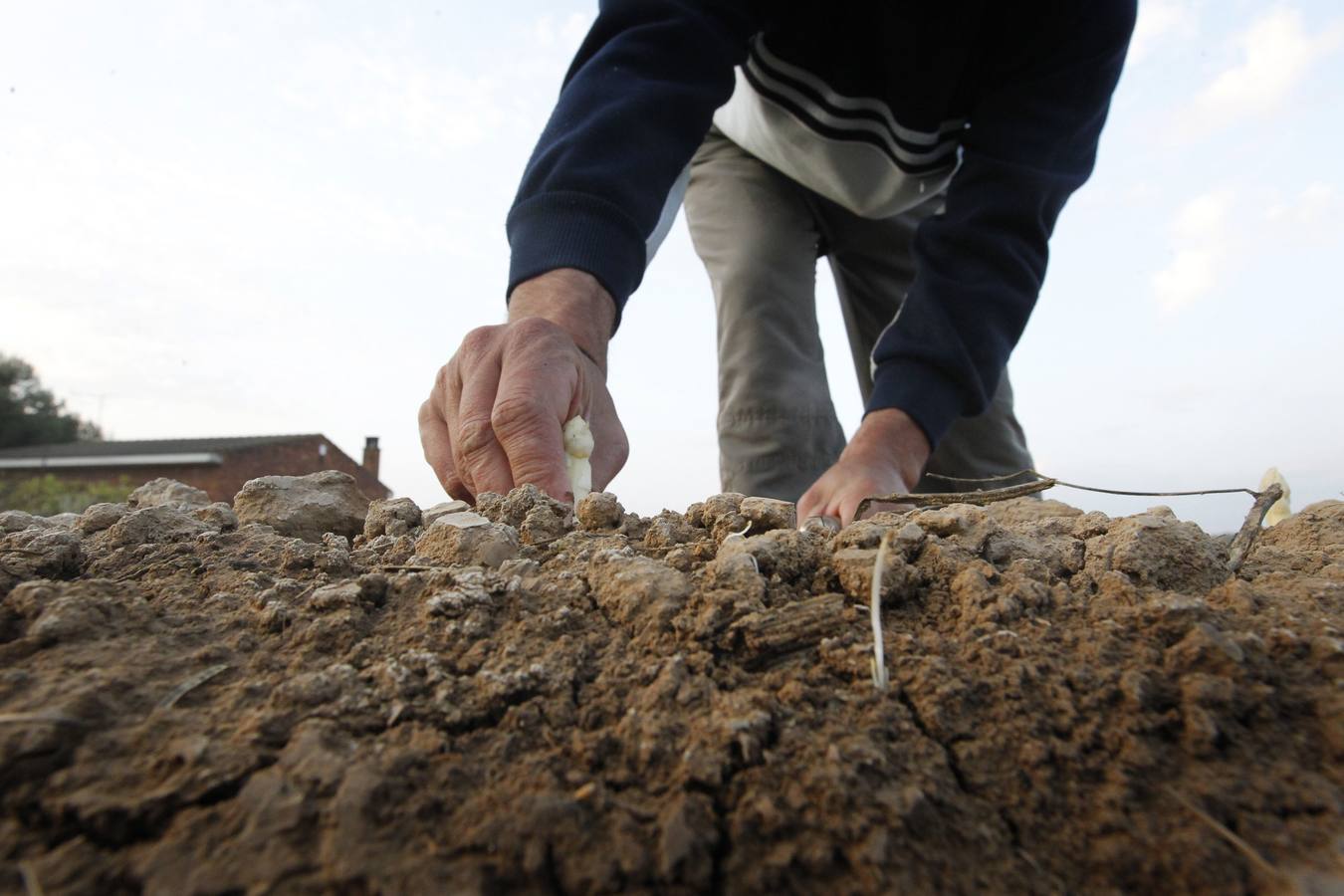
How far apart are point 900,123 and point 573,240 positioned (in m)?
1.54

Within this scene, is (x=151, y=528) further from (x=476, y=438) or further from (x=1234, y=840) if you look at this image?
(x=1234, y=840)

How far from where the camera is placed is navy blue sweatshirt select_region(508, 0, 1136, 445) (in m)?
2.14

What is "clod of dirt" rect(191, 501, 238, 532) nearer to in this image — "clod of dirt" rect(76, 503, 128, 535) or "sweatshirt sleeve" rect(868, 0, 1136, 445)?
"clod of dirt" rect(76, 503, 128, 535)

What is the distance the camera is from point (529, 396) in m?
1.63

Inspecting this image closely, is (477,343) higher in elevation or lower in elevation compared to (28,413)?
lower

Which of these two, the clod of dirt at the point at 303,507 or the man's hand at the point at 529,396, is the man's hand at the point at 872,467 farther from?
the clod of dirt at the point at 303,507

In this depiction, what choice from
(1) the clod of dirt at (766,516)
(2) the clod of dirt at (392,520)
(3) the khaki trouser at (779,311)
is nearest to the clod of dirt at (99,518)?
(2) the clod of dirt at (392,520)

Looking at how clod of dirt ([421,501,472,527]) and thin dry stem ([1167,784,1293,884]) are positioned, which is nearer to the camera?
thin dry stem ([1167,784,1293,884])

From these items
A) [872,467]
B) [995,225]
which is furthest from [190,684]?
[995,225]

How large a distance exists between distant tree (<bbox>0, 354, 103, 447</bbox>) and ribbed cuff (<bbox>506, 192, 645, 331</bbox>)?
25218mm

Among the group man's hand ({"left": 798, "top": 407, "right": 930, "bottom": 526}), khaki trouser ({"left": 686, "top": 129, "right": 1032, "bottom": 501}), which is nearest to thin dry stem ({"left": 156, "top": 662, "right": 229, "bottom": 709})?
man's hand ({"left": 798, "top": 407, "right": 930, "bottom": 526})

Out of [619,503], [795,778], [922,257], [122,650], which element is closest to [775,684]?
[795,778]

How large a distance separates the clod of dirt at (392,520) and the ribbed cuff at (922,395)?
1761mm

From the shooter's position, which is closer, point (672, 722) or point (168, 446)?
point (672, 722)
